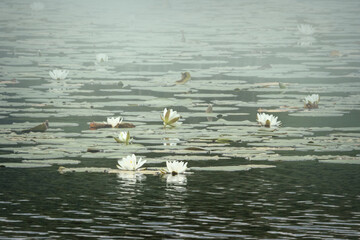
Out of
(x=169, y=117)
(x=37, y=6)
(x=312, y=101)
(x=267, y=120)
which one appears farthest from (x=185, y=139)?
(x=37, y=6)

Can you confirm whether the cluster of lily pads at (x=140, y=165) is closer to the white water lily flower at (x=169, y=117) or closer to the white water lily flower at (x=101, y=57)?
the white water lily flower at (x=169, y=117)

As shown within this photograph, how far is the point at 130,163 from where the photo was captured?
20.0ft

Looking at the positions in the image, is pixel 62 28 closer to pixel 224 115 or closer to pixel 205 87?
pixel 205 87

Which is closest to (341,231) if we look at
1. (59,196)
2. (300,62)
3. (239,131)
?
(59,196)

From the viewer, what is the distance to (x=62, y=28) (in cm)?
1911

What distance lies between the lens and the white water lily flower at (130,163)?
609cm

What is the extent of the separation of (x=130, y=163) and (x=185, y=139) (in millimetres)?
1224

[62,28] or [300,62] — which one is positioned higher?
[62,28]

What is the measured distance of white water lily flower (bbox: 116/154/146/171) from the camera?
609cm

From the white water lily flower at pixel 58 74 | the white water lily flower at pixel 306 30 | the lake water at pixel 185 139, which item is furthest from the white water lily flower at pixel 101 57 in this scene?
the white water lily flower at pixel 306 30

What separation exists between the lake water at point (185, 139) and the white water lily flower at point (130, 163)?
0.06 meters

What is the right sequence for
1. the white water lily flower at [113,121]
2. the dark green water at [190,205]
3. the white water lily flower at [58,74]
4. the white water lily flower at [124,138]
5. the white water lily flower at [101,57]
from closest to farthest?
1. the dark green water at [190,205]
2. the white water lily flower at [124,138]
3. the white water lily flower at [113,121]
4. the white water lily flower at [58,74]
5. the white water lily flower at [101,57]

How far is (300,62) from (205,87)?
3.36 metres

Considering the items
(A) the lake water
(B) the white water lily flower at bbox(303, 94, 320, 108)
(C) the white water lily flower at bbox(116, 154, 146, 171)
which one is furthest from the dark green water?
(B) the white water lily flower at bbox(303, 94, 320, 108)
